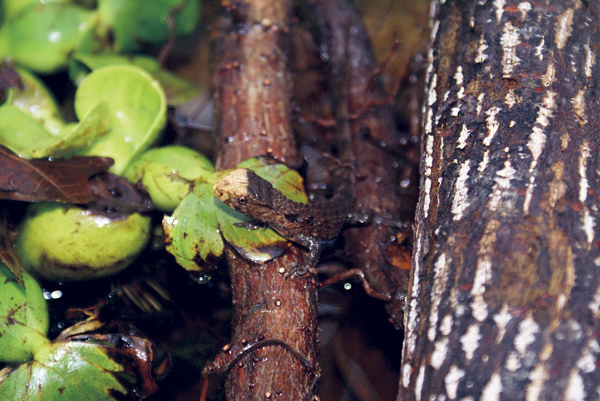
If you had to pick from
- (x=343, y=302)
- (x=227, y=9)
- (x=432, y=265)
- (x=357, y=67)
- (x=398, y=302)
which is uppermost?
(x=227, y=9)

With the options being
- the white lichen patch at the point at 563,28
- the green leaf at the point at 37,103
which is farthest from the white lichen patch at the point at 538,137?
the green leaf at the point at 37,103

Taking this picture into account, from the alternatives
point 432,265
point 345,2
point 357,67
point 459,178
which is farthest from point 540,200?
point 345,2

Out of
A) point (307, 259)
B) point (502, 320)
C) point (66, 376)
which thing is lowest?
point (66, 376)

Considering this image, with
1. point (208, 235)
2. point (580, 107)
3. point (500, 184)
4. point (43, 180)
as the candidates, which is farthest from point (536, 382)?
point (43, 180)

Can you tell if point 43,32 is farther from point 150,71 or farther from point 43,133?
point 43,133

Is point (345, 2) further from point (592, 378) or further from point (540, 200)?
point (592, 378)

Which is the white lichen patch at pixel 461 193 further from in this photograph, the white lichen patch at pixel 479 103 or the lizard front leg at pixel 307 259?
the lizard front leg at pixel 307 259
